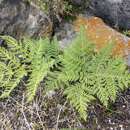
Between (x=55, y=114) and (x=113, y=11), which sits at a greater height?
(x=113, y=11)

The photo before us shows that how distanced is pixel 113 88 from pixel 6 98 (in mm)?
967

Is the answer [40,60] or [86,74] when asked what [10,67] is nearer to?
[40,60]

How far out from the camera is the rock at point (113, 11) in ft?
11.9

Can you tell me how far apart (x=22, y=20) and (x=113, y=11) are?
917 mm

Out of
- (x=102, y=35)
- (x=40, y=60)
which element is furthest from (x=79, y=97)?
(x=102, y=35)

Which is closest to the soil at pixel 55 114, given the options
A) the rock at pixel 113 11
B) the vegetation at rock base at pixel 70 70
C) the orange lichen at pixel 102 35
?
the vegetation at rock base at pixel 70 70

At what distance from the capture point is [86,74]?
3166 mm

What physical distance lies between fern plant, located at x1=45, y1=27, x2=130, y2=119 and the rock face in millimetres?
454

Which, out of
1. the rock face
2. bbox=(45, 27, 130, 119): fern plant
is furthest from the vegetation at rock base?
the rock face

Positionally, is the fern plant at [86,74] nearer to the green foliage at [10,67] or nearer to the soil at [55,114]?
the soil at [55,114]

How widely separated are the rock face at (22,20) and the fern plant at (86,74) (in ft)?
1.49

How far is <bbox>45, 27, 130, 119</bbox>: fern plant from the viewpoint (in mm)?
3031

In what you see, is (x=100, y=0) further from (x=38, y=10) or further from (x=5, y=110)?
(x=5, y=110)

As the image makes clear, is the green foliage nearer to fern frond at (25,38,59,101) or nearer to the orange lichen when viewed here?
fern frond at (25,38,59,101)
